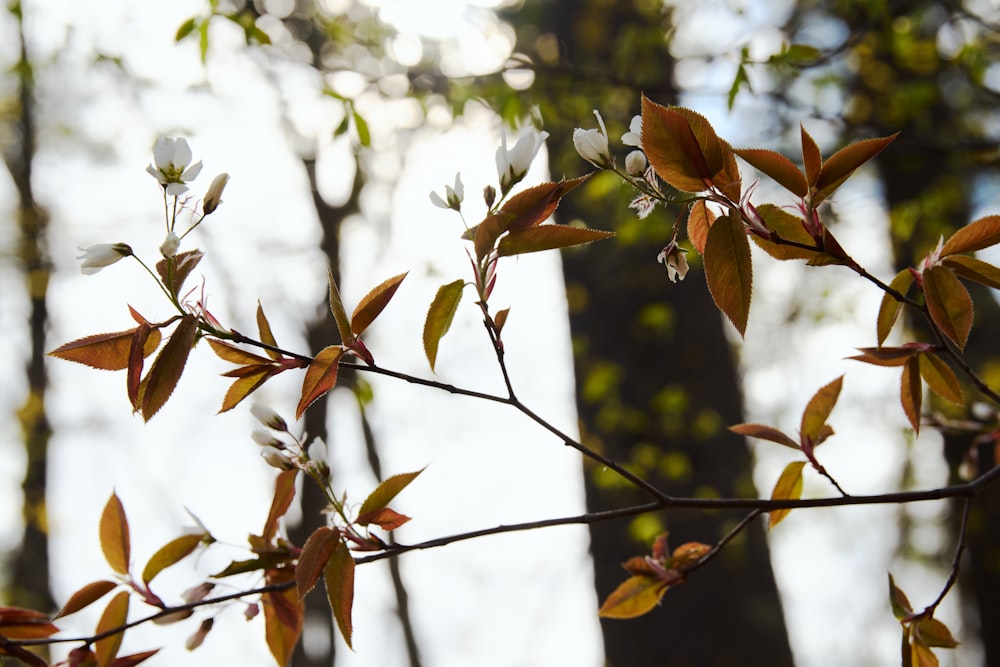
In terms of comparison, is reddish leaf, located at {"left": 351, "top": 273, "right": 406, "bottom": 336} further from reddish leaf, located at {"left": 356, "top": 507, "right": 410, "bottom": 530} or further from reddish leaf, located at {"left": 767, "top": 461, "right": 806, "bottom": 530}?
reddish leaf, located at {"left": 767, "top": 461, "right": 806, "bottom": 530}

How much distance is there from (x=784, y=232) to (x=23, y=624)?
0.81 m

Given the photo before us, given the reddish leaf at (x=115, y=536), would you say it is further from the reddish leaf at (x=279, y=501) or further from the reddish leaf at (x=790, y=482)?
the reddish leaf at (x=790, y=482)

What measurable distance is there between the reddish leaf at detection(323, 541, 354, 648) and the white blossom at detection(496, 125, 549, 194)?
0.35 metres

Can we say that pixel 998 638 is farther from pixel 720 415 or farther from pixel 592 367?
pixel 592 367

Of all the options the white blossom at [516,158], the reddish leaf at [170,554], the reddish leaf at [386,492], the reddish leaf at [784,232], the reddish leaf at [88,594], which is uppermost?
the white blossom at [516,158]

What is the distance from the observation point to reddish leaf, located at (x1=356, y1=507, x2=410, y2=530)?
0.74 meters

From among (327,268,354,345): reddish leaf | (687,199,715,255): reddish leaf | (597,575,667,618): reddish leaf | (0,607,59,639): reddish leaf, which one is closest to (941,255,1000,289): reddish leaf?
(687,199,715,255): reddish leaf

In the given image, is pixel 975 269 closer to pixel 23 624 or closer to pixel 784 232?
pixel 784 232

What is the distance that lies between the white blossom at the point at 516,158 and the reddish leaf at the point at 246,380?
10.5 inches

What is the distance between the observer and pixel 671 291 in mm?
2650

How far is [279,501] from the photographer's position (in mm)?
825

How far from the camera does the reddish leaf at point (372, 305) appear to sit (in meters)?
0.68

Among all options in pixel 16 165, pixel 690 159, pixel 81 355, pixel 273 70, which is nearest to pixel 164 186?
pixel 81 355

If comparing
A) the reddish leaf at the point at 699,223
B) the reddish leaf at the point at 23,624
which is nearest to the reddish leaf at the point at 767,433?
the reddish leaf at the point at 699,223
